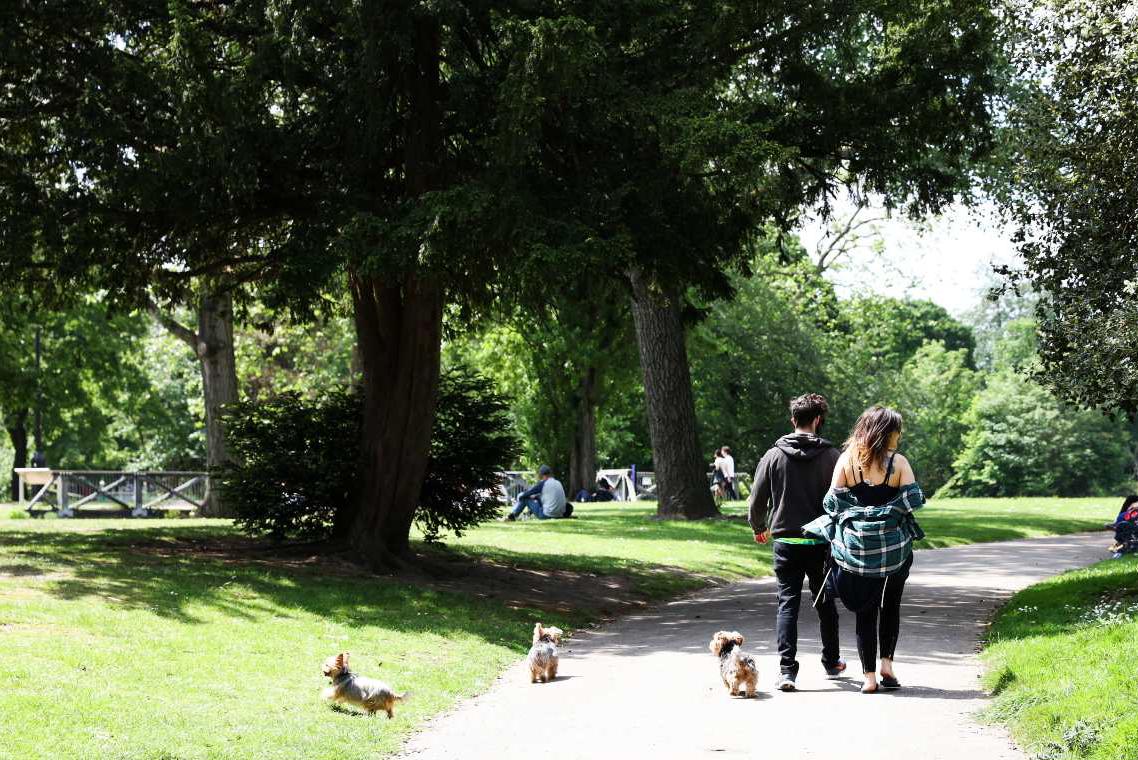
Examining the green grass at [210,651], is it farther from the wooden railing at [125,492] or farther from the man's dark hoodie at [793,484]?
the wooden railing at [125,492]

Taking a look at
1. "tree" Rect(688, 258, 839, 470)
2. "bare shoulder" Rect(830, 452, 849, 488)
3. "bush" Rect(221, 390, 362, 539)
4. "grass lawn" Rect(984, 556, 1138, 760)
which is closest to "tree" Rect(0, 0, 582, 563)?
"bush" Rect(221, 390, 362, 539)

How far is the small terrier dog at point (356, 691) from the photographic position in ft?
27.3

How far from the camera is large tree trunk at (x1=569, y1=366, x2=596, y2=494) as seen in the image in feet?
149

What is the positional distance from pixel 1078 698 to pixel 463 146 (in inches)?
404

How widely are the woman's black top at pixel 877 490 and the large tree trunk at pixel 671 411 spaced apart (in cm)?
1905

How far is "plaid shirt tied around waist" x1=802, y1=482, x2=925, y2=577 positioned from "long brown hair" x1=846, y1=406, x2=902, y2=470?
0.87 ft

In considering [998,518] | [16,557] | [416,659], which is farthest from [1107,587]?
[998,518]

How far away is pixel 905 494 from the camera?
8.45m

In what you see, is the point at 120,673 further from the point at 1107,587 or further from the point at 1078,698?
the point at 1107,587

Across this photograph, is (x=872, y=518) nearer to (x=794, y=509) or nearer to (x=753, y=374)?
(x=794, y=509)

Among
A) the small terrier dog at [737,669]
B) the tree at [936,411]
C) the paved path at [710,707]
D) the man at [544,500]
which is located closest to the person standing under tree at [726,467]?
the man at [544,500]

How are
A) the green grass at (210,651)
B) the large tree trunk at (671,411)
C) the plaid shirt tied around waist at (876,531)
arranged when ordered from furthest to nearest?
1. the large tree trunk at (671,411)
2. the plaid shirt tied around waist at (876,531)
3. the green grass at (210,651)

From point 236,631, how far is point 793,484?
5117mm

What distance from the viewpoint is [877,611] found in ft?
28.9
